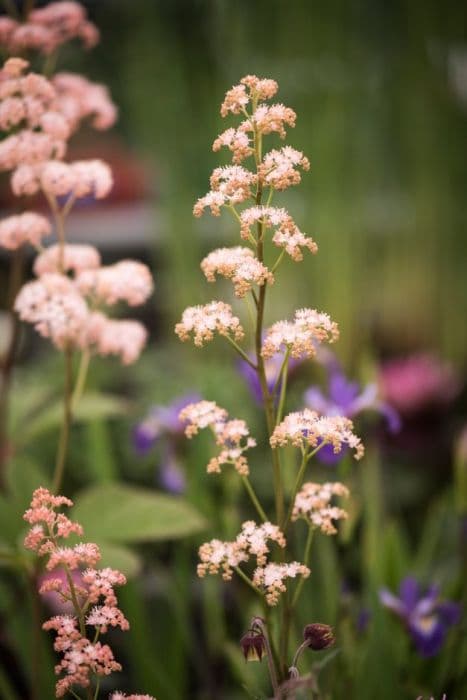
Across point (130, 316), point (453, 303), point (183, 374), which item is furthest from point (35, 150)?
point (130, 316)

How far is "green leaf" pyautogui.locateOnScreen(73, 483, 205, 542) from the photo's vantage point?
2.10ft

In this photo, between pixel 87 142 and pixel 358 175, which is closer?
pixel 358 175

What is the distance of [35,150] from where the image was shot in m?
0.52

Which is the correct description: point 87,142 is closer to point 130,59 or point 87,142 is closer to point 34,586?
point 130,59

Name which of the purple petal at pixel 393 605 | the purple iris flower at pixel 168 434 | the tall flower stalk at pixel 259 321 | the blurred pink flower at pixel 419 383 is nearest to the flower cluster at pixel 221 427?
the tall flower stalk at pixel 259 321

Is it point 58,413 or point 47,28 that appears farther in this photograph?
point 58,413

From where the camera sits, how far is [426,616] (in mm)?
647

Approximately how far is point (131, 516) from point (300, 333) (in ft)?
1.10

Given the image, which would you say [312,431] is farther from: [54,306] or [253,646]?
[54,306]

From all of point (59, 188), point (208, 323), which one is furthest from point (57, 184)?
point (208, 323)

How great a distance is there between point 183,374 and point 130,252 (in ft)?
3.06

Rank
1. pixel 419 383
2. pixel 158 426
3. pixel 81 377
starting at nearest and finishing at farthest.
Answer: pixel 81 377, pixel 158 426, pixel 419 383

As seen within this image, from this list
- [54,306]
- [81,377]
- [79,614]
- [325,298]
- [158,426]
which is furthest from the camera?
[325,298]

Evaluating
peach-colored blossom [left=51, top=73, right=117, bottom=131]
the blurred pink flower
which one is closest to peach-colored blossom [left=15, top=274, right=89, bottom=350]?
peach-colored blossom [left=51, top=73, right=117, bottom=131]
